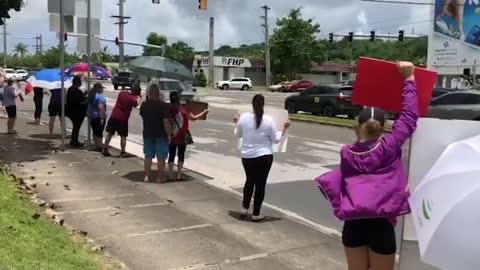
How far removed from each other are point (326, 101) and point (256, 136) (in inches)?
792

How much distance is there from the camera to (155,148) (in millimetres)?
10203

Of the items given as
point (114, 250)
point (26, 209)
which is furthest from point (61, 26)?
point (114, 250)

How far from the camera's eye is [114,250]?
243 inches

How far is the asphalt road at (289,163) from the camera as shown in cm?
873

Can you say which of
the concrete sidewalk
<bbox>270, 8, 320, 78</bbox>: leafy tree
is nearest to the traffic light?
the concrete sidewalk

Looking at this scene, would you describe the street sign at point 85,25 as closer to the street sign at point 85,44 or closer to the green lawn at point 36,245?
the street sign at point 85,44

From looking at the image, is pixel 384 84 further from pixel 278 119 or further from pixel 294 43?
pixel 294 43

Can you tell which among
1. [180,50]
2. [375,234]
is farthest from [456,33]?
[180,50]

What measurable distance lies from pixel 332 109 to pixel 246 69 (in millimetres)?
68970

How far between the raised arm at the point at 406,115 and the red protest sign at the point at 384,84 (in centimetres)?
7

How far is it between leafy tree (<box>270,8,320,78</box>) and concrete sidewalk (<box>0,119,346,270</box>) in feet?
225

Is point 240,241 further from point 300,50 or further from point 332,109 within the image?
point 300,50

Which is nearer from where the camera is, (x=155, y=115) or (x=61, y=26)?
(x=155, y=115)

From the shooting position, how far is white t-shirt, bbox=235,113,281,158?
7605 millimetres
